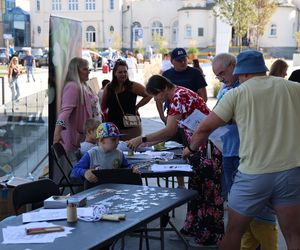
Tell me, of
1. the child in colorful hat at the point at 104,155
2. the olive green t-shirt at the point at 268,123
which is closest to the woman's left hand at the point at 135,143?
the child in colorful hat at the point at 104,155

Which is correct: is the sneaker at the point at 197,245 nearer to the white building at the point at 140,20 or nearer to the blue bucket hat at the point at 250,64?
the blue bucket hat at the point at 250,64

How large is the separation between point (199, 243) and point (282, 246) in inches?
29.8

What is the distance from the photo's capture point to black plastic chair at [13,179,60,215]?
3701 millimetres

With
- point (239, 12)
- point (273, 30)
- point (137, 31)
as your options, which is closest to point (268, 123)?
point (239, 12)

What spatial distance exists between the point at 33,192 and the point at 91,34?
66.5 meters

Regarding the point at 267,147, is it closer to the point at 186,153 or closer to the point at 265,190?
the point at 265,190

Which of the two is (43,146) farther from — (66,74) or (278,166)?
(278,166)

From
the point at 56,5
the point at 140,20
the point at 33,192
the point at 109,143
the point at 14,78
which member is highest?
the point at 56,5

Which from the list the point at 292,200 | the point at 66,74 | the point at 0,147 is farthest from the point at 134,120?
the point at 292,200

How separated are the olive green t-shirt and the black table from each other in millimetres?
565

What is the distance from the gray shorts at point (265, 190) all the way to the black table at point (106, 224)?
1.33 feet

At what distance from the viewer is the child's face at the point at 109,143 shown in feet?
14.3

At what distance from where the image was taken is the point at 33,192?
3.81 m

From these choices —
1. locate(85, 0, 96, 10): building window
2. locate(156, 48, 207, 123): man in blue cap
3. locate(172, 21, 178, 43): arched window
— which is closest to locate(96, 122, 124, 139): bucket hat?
locate(156, 48, 207, 123): man in blue cap
